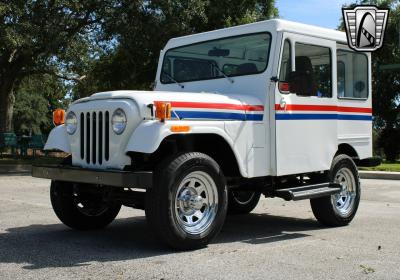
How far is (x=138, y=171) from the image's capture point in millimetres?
5688

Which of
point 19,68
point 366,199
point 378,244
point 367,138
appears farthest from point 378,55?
point 378,244

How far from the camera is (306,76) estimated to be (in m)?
7.02

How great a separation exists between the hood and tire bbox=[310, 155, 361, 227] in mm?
1651

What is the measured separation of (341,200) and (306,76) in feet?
6.21

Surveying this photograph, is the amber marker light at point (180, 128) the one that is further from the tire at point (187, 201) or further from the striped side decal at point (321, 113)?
the striped side decal at point (321, 113)

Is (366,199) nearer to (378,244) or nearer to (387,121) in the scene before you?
(378,244)

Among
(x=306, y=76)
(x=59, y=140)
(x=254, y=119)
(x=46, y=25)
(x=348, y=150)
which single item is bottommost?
(x=348, y=150)

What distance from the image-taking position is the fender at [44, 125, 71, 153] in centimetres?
652

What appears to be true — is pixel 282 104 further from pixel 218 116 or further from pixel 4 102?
pixel 4 102

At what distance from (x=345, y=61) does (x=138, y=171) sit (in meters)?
3.73

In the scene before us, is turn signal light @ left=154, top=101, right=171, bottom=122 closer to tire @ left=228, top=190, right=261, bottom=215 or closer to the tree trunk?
tire @ left=228, top=190, right=261, bottom=215

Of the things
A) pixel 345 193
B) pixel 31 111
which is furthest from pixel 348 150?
pixel 31 111

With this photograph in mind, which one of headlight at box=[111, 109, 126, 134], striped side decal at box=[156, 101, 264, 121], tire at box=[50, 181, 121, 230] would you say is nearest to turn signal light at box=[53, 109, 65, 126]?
tire at box=[50, 181, 121, 230]

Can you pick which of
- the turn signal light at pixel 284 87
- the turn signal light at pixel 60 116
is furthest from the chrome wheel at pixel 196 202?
the turn signal light at pixel 60 116
